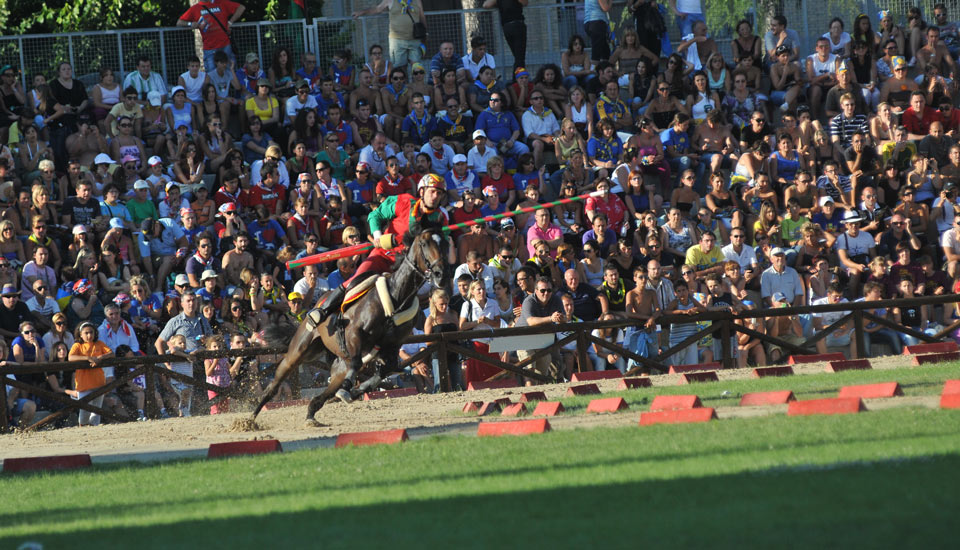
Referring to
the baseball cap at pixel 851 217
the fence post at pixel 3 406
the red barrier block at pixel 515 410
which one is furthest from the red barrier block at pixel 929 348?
the fence post at pixel 3 406

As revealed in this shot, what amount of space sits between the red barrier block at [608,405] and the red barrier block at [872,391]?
2065 mm

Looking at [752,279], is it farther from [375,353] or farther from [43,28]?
[43,28]

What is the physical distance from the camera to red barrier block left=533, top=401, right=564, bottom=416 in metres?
12.3

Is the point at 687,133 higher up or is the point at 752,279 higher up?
the point at 687,133

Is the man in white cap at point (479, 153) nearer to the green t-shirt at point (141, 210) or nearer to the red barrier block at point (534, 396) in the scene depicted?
the green t-shirt at point (141, 210)

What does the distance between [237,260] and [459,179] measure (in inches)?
164

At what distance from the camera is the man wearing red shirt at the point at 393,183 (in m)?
19.3

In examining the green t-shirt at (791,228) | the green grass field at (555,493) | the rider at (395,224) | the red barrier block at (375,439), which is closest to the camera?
the green grass field at (555,493)

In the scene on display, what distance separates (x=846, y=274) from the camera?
18938 millimetres

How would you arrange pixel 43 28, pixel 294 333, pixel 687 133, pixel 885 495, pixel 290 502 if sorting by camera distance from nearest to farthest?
1. pixel 885 495
2. pixel 290 502
3. pixel 294 333
4. pixel 687 133
5. pixel 43 28

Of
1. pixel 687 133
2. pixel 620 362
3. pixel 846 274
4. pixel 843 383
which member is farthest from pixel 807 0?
pixel 843 383

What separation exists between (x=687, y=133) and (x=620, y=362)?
19.3 feet

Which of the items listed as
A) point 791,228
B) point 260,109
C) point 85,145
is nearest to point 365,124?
point 260,109

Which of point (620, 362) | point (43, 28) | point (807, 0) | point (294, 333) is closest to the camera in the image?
point (294, 333)
